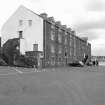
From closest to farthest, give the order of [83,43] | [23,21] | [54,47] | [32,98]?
[32,98] → [23,21] → [54,47] → [83,43]

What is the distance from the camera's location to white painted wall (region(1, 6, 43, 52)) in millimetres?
41531

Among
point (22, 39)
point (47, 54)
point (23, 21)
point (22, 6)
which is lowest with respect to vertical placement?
point (47, 54)

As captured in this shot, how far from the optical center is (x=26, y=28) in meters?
43.1

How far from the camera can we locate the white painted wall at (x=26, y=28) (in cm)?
4153

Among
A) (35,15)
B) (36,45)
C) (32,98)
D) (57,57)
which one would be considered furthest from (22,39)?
(32,98)

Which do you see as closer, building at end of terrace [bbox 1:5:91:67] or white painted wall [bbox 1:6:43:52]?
building at end of terrace [bbox 1:5:91:67]

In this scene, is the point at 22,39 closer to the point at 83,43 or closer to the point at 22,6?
the point at 22,6

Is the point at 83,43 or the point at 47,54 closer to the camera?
the point at 47,54

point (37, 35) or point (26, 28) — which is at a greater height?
point (26, 28)

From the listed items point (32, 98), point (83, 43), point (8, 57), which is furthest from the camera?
point (83, 43)

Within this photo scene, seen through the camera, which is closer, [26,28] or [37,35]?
[37,35]

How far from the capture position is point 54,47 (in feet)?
153

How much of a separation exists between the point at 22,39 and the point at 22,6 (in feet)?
26.6

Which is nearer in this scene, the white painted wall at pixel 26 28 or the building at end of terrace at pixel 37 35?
the building at end of terrace at pixel 37 35
